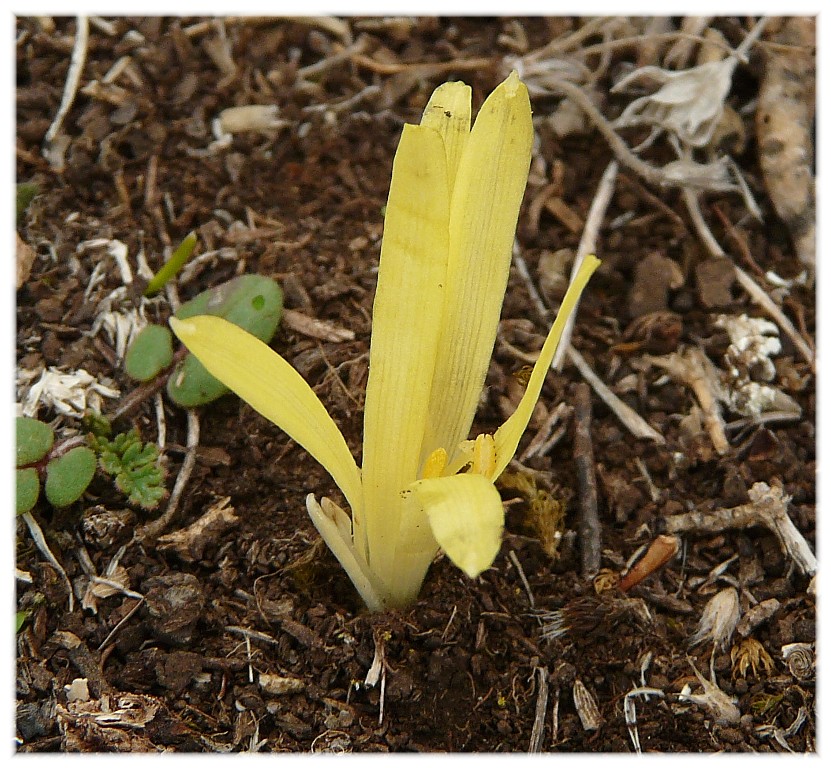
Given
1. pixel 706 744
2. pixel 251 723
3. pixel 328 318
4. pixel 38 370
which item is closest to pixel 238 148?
pixel 328 318

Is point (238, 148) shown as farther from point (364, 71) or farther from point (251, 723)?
point (251, 723)

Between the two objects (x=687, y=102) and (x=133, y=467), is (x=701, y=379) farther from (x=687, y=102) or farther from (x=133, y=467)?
(x=133, y=467)

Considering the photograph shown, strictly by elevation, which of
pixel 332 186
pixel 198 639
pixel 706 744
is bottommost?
pixel 706 744

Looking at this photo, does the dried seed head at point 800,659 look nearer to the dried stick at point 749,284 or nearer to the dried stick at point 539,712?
the dried stick at point 539,712

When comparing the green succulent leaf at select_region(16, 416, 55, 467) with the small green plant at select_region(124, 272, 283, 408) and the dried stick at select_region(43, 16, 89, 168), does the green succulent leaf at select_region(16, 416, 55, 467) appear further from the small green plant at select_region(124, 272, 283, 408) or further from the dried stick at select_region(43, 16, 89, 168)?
the dried stick at select_region(43, 16, 89, 168)

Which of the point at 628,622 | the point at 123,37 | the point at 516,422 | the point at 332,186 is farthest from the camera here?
the point at 123,37

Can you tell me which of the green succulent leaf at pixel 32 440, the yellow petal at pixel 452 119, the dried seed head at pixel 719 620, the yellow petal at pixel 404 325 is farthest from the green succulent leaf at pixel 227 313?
the dried seed head at pixel 719 620

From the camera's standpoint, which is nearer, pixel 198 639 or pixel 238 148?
pixel 198 639

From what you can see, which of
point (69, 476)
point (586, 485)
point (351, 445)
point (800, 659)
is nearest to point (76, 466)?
point (69, 476)
